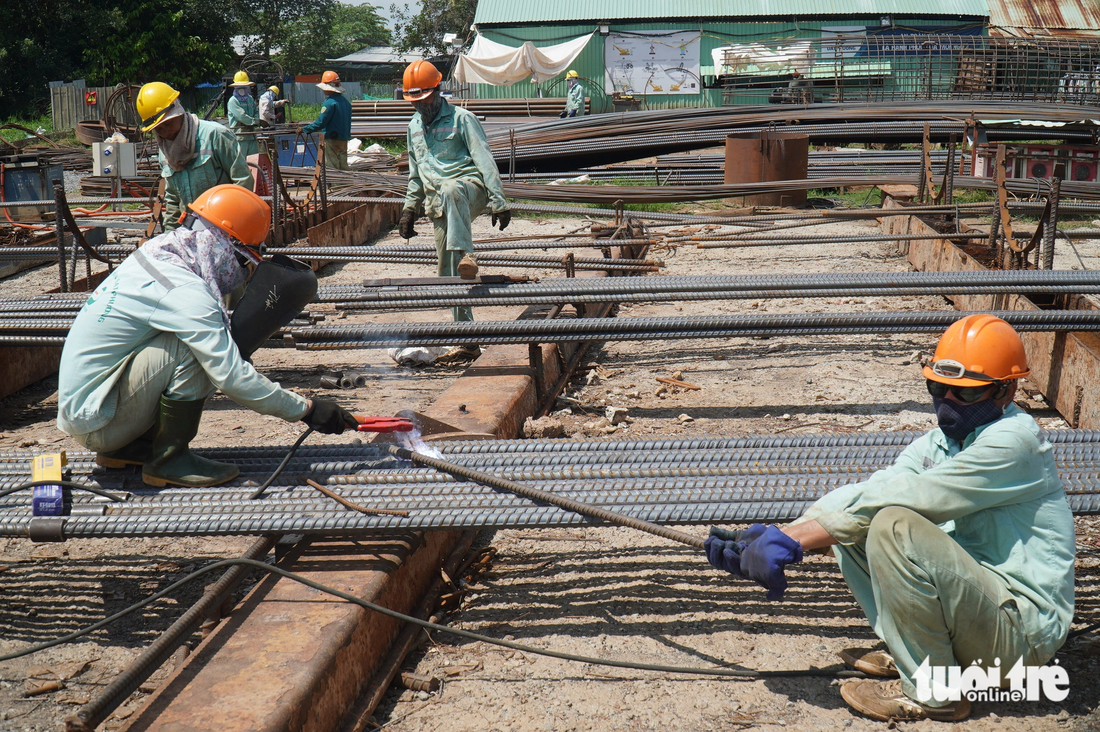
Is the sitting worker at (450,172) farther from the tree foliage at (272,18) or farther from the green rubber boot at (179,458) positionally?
the tree foliage at (272,18)

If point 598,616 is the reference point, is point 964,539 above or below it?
above

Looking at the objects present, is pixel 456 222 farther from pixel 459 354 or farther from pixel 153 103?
pixel 153 103

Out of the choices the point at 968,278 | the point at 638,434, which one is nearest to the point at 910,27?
the point at 968,278

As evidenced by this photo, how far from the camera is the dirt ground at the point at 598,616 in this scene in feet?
9.38

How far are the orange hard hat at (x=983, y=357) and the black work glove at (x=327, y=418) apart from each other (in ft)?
6.81

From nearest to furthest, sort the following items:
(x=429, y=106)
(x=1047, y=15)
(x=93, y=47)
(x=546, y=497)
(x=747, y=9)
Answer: (x=546, y=497) < (x=429, y=106) < (x=747, y=9) < (x=1047, y=15) < (x=93, y=47)

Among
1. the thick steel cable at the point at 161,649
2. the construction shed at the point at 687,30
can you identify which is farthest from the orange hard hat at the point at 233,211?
the construction shed at the point at 687,30

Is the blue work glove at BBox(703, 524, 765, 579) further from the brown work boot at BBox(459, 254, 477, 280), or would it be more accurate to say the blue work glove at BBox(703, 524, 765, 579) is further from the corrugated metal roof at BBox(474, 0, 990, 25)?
the corrugated metal roof at BBox(474, 0, 990, 25)

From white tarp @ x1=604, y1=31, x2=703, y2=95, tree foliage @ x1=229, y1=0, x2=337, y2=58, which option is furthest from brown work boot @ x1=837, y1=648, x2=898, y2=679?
tree foliage @ x1=229, y1=0, x2=337, y2=58

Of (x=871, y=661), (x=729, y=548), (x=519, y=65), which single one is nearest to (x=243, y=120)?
(x=729, y=548)

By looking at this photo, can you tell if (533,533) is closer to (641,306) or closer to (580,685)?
(580,685)

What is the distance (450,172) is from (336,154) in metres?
7.73

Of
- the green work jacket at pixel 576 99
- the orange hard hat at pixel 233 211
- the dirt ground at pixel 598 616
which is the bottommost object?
the dirt ground at pixel 598 616

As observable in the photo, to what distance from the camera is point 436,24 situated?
4756 centimetres
